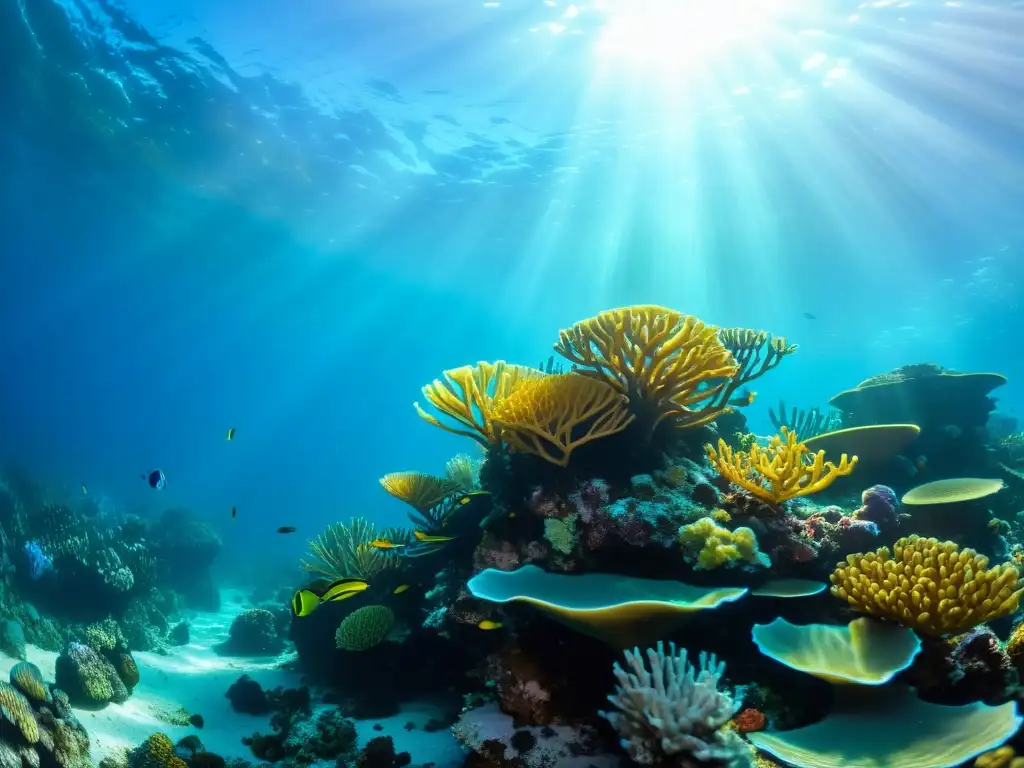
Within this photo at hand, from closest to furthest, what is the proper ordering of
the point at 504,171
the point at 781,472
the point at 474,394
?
the point at 781,472
the point at 474,394
the point at 504,171

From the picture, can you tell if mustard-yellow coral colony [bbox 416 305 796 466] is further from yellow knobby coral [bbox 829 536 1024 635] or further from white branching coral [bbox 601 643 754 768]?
white branching coral [bbox 601 643 754 768]

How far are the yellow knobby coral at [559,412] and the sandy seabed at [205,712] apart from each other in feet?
10.6

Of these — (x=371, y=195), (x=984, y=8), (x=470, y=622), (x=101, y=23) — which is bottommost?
(x=470, y=622)

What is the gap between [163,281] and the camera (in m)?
46.4

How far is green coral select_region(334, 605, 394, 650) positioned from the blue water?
17217mm

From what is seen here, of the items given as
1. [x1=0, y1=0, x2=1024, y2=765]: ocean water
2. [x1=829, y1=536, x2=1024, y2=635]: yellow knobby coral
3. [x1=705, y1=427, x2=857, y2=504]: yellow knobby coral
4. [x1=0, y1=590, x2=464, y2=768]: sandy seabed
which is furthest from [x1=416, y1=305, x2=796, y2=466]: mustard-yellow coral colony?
[x1=0, y1=0, x2=1024, y2=765]: ocean water


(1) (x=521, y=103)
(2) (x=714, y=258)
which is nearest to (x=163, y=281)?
(1) (x=521, y=103)

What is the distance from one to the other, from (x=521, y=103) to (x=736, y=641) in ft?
70.5

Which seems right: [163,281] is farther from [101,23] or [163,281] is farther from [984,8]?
[984,8]

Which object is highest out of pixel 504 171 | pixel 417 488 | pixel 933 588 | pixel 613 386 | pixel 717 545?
pixel 504 171

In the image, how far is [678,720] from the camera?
9.82ft

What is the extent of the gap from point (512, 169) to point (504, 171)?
1.56 feet

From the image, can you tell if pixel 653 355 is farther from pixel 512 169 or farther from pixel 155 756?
pixel 512 169

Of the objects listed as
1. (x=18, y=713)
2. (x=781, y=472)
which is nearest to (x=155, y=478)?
(x=18, y=713)
